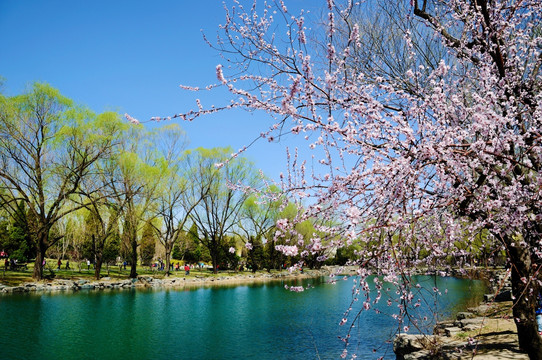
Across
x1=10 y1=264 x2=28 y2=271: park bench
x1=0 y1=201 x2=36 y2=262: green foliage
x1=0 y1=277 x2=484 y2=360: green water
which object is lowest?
x1=0 y1=277 x2=484 y2=360: green water

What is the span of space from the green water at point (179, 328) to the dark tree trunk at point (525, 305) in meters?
1.22

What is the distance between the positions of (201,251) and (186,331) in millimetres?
39197

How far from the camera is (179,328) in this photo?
1233cm

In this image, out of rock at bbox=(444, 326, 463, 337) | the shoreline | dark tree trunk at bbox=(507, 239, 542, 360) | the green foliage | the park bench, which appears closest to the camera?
dark tree trunk at bbox=(507, 239, 542, 360)

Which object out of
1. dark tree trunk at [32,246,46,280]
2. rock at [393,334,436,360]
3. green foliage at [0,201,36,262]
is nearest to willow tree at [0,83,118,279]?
dark tree trunk at [32,246,46,280]

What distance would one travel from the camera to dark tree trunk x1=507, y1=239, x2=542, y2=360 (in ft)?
14.9

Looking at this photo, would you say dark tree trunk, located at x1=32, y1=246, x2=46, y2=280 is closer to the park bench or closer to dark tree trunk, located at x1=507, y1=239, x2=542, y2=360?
the park bench

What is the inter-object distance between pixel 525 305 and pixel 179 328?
33.4 feet

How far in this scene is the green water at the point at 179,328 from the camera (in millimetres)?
9422

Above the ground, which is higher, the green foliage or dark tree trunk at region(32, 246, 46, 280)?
the green foliage

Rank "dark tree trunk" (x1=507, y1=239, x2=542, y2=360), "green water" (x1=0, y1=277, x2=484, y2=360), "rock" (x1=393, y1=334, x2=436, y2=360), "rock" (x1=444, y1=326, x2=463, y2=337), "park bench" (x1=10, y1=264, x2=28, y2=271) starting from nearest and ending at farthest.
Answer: "dark tree trunk" (x1=507, y1=239, x2=542, y2=360) < "rock" (x1=393, y1=334, x2=436, y2=360) < "rock" (x1=444, y1=326, x2=463, y2=337) < "green water" (x1=0, y1=277, x2=484, y2=360) < "park bench" (x1=10, y1=264, x2=28, y2=271)

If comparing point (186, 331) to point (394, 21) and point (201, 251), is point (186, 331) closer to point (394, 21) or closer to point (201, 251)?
point (394, 21)

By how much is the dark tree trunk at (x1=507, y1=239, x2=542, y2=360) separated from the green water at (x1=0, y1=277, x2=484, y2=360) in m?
1.22

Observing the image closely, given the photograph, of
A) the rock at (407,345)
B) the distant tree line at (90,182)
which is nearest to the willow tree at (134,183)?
the distant tree line at (90,182)
